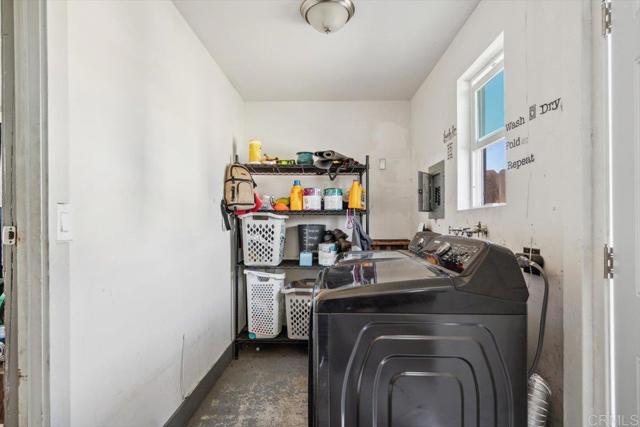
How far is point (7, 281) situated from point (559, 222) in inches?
74.7

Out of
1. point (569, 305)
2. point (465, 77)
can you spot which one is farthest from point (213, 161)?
point (569, 305)

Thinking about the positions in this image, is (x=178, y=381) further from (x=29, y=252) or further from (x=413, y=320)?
(x=413, y=320)

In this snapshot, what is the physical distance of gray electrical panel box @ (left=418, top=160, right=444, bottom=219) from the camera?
2.45 metres

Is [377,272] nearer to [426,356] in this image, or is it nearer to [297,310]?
[426,356]

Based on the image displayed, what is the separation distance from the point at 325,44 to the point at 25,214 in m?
1.98

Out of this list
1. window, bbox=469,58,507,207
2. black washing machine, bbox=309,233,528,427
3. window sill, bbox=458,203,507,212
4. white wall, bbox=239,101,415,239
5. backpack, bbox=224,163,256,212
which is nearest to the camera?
black washing machine, bbox=309,233,528,427

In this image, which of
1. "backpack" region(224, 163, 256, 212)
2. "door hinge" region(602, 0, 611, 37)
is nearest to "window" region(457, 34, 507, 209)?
"door hinge" region(602, 0, 611, 37)

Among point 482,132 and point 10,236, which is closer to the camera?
point 10,236

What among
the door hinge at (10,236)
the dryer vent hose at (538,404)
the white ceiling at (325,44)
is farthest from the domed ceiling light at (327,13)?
the dryer vent hose at (538,404)

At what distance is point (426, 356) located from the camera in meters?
0.89

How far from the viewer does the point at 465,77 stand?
6.68 feet

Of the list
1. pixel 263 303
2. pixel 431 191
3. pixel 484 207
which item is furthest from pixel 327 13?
pixel 263 303

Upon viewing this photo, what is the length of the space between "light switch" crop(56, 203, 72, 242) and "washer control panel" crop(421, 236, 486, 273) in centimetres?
130

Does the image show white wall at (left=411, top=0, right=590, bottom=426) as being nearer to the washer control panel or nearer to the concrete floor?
the washer control panel
